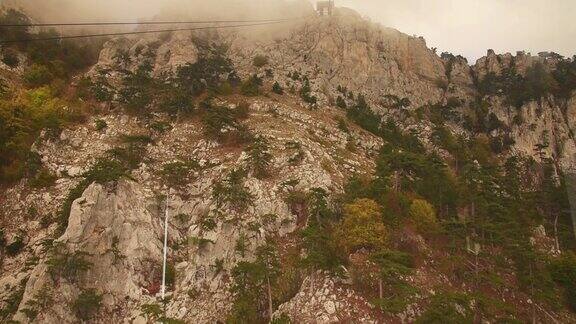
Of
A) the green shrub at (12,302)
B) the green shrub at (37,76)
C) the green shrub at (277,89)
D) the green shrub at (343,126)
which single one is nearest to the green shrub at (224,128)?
the green shrub at (343,126)

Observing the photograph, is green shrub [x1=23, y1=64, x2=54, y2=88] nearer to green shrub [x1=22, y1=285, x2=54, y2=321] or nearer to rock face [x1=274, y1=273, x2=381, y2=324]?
green shrub [x1=22, y1=285, x2=54, y2=321]

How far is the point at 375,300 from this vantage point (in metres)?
29.8

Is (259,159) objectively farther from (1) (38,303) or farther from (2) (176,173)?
(1) (38,303)

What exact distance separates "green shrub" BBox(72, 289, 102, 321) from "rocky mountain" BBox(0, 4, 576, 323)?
108 mm

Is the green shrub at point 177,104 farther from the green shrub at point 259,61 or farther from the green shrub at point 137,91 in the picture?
the green shrub at point 259,61

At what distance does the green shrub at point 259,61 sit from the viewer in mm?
77688

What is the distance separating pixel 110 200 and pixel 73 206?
3.13 m

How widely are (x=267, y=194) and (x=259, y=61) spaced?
3938 cm

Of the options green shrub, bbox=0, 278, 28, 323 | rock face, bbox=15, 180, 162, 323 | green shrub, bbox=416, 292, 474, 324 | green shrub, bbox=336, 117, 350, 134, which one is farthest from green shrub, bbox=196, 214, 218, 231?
green shrub, bbox=336, 117, 350, 134

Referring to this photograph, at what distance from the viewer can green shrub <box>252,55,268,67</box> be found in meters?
77.7

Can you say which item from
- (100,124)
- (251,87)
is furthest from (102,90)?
(251,87)

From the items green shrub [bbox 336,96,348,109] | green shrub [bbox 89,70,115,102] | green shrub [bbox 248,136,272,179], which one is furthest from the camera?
green shrub [bbox 336,96,348,109]

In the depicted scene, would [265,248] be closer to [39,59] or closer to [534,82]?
[39,59]

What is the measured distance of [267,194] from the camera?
44.3 meters
